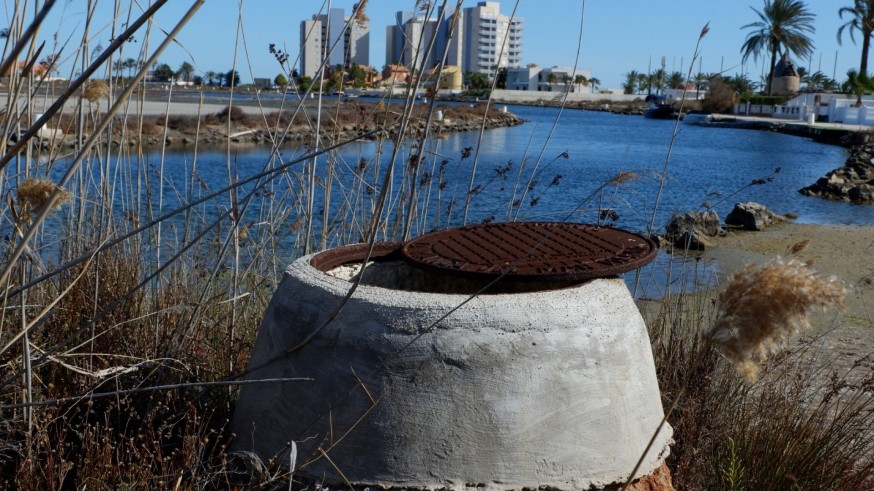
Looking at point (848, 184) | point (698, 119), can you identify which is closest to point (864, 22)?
point (698, 119)

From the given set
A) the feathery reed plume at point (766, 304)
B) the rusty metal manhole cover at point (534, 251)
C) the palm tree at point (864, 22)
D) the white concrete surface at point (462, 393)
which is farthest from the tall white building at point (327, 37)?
the palm tree at point (864, 22)

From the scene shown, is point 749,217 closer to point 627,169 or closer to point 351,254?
point 627,169

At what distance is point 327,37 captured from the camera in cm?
332

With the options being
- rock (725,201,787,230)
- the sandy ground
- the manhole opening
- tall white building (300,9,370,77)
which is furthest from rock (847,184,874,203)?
the manhole opening

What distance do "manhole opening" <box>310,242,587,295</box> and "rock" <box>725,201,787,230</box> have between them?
42.4 feet

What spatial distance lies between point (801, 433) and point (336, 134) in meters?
2.33

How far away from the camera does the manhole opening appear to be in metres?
3.04

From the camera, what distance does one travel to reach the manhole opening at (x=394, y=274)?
9.96 feet

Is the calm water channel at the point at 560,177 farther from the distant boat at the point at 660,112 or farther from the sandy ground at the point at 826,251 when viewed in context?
the distant boat at the point at 660,112

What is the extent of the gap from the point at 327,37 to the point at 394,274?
0.93 m

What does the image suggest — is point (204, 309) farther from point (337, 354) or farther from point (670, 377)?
point (670, 377)

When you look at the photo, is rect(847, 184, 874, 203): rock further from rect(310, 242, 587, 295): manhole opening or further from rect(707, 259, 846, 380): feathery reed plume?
rect(707, 259, 846, 380): feathery reed plume

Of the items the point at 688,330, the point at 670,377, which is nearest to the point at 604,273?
the point at 670,377

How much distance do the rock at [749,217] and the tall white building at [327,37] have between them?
1145 centimetres
